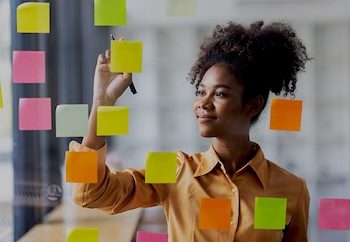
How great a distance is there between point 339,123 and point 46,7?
674mm

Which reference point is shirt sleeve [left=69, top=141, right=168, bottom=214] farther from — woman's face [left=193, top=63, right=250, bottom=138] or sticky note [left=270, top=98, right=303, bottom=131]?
sticky note [left=270, top=98, right=303, bottom=131]

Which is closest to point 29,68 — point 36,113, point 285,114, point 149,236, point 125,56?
point 36,113

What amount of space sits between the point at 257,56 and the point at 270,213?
1.08 feet

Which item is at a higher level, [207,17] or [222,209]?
[207,17]

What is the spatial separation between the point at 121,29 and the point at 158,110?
7.4 inches

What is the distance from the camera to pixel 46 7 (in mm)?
1069

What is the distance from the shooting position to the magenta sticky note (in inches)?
42.3

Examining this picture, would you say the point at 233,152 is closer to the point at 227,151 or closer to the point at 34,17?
the point at 227,151

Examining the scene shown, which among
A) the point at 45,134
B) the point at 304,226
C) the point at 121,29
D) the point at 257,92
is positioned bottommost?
the point at 304,226

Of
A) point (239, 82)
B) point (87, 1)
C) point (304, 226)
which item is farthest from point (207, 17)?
point (304, 226)

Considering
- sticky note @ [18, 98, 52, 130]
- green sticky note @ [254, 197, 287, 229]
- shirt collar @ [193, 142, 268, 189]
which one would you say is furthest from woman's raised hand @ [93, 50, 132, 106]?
green sticky note @ [254, 197, 287, 229]

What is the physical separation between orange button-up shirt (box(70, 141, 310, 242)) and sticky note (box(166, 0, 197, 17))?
0.29 metres

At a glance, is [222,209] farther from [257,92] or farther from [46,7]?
[46,7]

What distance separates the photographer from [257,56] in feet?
3.38
